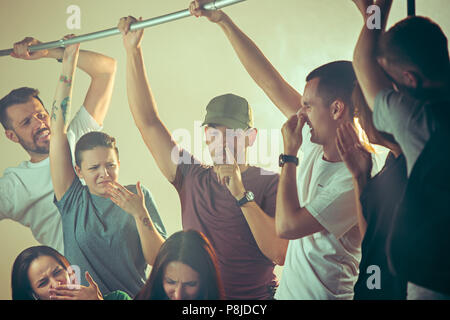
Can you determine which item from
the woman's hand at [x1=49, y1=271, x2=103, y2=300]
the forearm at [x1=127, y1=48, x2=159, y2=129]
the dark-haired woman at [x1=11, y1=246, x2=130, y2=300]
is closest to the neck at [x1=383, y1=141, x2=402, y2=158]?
the forearm at [x1=127, y1=48, x2=159, y2=129]

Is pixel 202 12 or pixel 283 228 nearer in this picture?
pixel 283 228

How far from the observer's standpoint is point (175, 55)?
1951 millimetres

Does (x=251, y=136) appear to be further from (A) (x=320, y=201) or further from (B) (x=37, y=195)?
(B) (x=37, y=195)

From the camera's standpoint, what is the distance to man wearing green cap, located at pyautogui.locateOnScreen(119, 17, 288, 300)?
66.4 inches

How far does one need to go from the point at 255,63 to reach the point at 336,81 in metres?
0.34

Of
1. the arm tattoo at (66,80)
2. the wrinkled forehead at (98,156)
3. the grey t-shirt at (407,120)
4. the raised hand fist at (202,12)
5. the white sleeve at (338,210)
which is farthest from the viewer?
the arm tattoo at (66,80)

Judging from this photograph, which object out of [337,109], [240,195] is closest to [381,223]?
[337,109]

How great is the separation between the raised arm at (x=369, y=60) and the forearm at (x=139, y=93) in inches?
31.6

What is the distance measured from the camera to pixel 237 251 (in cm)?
171

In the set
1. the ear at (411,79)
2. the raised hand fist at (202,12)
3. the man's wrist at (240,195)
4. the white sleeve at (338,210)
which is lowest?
the white sleeve at (338,210)

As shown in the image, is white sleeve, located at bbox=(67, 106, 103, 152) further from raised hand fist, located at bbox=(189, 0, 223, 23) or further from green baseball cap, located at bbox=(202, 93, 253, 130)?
raised hand fist, located at bbox=(189, 0, 223, 23)

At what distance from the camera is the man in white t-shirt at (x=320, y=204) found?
150cm

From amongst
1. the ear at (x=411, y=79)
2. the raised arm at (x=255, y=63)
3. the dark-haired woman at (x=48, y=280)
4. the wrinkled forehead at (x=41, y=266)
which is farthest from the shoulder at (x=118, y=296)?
the ear at (x=411, y=79)

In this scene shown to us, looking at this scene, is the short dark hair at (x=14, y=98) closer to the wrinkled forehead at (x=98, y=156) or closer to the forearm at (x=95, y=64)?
the forearm at (x=95, y=64)
